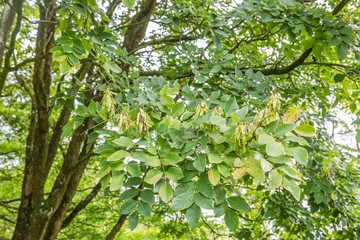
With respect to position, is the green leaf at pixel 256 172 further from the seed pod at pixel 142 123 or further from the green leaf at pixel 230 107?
the seed pod at pixel 142 123

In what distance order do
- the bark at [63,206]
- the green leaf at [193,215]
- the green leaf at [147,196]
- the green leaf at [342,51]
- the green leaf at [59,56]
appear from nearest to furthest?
the green leaf at [193,215]
the green leaf at [147,196]
the green leaf at [59,56]
the green leaf at [342,51]
the bark at [63,206]

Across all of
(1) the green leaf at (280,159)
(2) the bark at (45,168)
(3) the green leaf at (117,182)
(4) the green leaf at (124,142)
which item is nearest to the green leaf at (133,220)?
(3) the green leaf at (117,182)

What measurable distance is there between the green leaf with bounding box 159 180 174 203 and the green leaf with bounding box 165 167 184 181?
26mm

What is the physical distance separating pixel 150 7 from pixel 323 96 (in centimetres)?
178

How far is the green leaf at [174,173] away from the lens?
1.24m

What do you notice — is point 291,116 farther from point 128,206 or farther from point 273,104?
point 128,206

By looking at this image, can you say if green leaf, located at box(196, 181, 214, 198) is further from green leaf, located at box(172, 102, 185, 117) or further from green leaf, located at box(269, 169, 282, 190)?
green leaf, located at box(172, 102, 185, 117)

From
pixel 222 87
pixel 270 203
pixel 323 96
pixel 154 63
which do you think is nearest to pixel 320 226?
pixel 270 203

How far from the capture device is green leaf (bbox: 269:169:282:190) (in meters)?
1.14

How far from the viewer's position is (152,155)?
1.30 metres

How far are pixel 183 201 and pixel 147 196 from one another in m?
0.17

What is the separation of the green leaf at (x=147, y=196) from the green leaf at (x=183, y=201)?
134mm

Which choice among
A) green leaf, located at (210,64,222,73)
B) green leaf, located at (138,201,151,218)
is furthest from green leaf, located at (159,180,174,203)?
green leaf, located at (210,64,222,73)

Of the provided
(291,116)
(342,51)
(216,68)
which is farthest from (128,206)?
(342,51)
